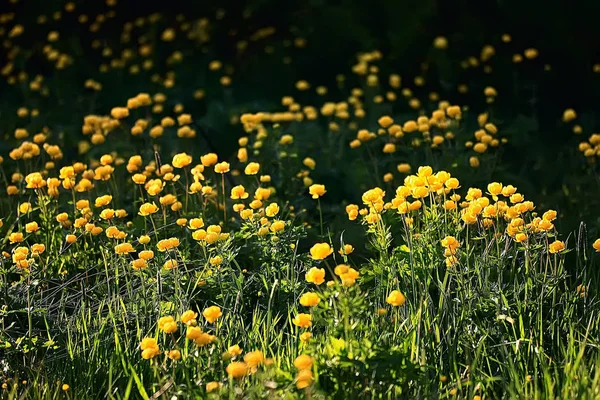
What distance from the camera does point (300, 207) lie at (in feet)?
14.5

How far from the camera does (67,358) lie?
295cm

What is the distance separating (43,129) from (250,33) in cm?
281

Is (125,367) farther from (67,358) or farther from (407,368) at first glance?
(407,368)

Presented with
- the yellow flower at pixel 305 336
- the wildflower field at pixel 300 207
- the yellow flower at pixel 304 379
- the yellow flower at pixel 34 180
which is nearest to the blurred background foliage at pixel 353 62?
the wildflower field at pixel 300 207

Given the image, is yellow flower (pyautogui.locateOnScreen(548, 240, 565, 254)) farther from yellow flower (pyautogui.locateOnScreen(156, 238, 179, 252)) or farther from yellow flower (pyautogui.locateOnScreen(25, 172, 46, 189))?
yellow flower (pyautogui.locateOnScreen(25, 172, 46, 189))

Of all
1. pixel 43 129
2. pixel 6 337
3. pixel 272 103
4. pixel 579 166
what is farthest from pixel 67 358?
pixel 272 103

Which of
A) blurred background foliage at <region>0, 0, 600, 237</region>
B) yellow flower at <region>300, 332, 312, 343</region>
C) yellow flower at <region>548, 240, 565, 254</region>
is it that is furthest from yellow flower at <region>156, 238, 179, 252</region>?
blurred background foliage at <region>0, 0, 600, 237</region>

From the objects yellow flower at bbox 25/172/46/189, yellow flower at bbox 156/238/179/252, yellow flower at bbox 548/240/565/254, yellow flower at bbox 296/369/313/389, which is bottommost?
yellow flower at bbox 296/369/313/389

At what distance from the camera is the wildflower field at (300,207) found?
274 cm

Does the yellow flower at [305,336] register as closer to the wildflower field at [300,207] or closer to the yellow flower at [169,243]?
the wildflower field at [300,207]

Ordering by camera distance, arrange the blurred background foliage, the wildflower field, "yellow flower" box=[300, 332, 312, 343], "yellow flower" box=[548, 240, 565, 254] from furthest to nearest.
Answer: the blurred background foliage → "yellow flower" box=[548, 240, 565, 254] → the wildflower field → "yellow flower" box=[300, 332, 312, 343]

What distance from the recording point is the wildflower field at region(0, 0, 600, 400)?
2.74 meters

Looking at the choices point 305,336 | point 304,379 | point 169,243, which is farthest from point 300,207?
point 304,379

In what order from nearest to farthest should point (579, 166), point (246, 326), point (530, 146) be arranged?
point (246, 326) → point (579, 166) → point (530, 146)
